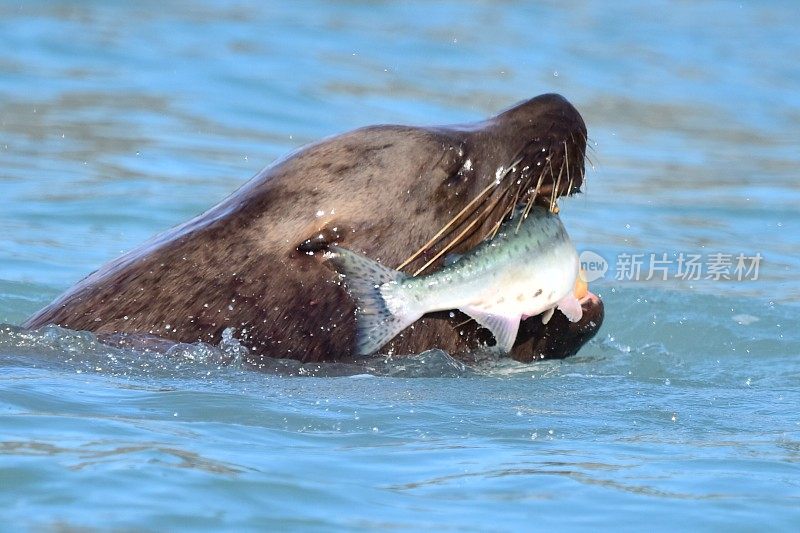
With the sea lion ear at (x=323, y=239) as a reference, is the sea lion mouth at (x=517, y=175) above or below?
above

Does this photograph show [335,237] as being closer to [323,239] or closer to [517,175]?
[323,239]

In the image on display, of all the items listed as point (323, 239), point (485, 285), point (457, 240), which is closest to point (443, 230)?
point (457, 240)

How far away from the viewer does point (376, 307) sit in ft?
17.6

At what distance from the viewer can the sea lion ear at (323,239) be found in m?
5.59

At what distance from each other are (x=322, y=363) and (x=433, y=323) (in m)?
0.47

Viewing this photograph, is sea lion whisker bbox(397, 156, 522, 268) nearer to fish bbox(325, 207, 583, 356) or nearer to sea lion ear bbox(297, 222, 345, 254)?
fish bbox(325, 207, 583, 356)

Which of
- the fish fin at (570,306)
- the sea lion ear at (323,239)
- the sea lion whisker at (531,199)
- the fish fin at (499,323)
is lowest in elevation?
the fish fin at (499,323)

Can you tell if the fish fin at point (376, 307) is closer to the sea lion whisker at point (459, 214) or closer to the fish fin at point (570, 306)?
the sea lion whisker at point (459, 214)

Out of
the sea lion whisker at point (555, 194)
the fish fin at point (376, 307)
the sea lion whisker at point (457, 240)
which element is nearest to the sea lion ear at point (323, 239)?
the fish fin at point (376, 307)

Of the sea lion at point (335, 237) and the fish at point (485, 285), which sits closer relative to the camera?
the fish at point (485, 285)

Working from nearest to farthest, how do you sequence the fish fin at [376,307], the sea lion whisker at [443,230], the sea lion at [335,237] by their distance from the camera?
the fish fin at [376,307]
the sea lion at [335,237]
the sea lion whisker at [443,230]

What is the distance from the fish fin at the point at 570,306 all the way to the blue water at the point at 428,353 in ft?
0.88

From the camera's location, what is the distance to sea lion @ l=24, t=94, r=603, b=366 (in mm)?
5527

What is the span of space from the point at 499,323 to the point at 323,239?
683 mm
